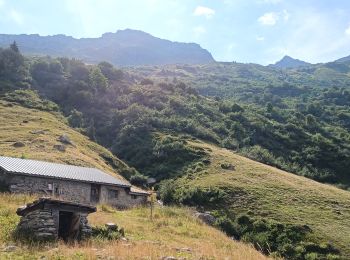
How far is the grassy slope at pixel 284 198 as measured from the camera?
4631 centimetres

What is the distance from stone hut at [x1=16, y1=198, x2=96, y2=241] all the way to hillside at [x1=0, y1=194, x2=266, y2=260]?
2.72 feet

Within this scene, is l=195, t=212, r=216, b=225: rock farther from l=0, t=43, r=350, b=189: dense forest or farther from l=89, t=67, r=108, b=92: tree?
l=89, t=67, r=108, b=92: tree

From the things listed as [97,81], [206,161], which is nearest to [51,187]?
[206,161]

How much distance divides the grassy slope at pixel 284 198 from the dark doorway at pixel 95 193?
48.8 feet

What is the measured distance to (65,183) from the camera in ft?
133

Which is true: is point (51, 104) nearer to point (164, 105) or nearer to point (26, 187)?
point (164, 105)

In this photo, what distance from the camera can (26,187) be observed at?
37.7 metres

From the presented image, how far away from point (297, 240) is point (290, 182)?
18.1 meters

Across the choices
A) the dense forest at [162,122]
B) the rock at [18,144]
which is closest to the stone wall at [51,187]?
the rock at [18,144]

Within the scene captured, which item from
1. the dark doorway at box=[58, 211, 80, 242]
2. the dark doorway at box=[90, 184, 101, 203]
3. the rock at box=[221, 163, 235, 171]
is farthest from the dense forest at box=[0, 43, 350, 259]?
the dark doorway at box=[58, 211, 80, 242]

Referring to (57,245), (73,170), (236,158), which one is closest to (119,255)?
(57,245)

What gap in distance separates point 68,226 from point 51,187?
17.0 meters

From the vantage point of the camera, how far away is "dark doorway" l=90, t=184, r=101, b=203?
43406 mm

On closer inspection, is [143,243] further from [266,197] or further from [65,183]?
[266,197]
